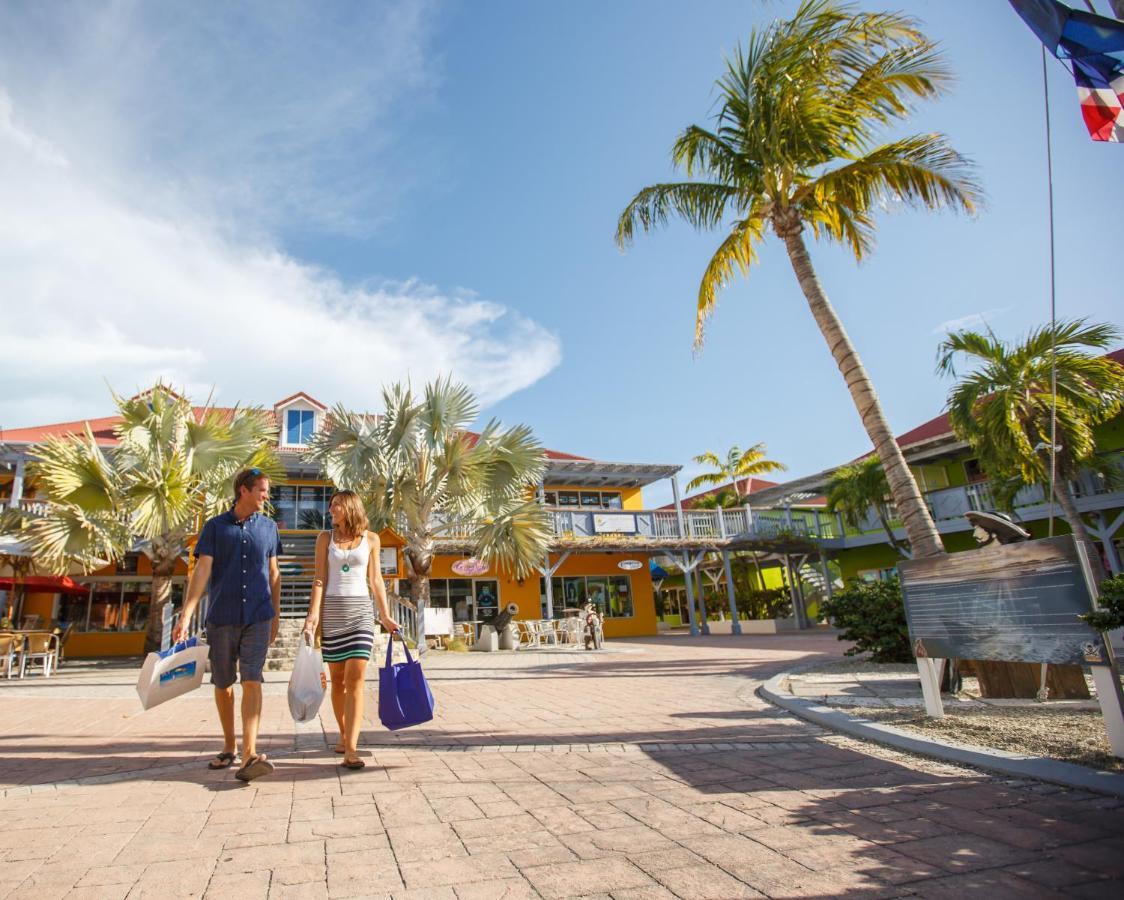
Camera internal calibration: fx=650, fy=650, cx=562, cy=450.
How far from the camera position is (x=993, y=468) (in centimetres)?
1327

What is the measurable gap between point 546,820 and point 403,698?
1263 millimetres

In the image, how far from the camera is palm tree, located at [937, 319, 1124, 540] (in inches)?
428

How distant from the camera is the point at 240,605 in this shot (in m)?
3.34

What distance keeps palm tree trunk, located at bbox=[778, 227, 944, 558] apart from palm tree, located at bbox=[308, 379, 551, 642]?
709cm

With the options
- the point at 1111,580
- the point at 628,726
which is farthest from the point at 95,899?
the point at 1111,580

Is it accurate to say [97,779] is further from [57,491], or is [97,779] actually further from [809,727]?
[57,491]

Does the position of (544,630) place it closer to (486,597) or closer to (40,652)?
(486,597)

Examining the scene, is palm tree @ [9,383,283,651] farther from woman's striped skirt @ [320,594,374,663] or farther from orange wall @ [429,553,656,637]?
orange wall @ [429,553,656,637]

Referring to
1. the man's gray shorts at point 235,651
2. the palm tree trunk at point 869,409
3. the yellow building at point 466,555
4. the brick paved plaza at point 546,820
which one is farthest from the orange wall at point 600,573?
the man's gray shorts at point 235,651

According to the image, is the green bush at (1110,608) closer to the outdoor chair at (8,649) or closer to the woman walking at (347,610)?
the woman walking at (347,610)

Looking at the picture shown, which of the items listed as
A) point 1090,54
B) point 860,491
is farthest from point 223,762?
point 860,491

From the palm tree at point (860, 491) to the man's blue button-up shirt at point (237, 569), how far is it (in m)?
17.5

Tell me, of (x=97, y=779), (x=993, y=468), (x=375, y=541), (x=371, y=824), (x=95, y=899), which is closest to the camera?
(x=95, y=899)

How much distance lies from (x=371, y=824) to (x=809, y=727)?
3190 millimetres
